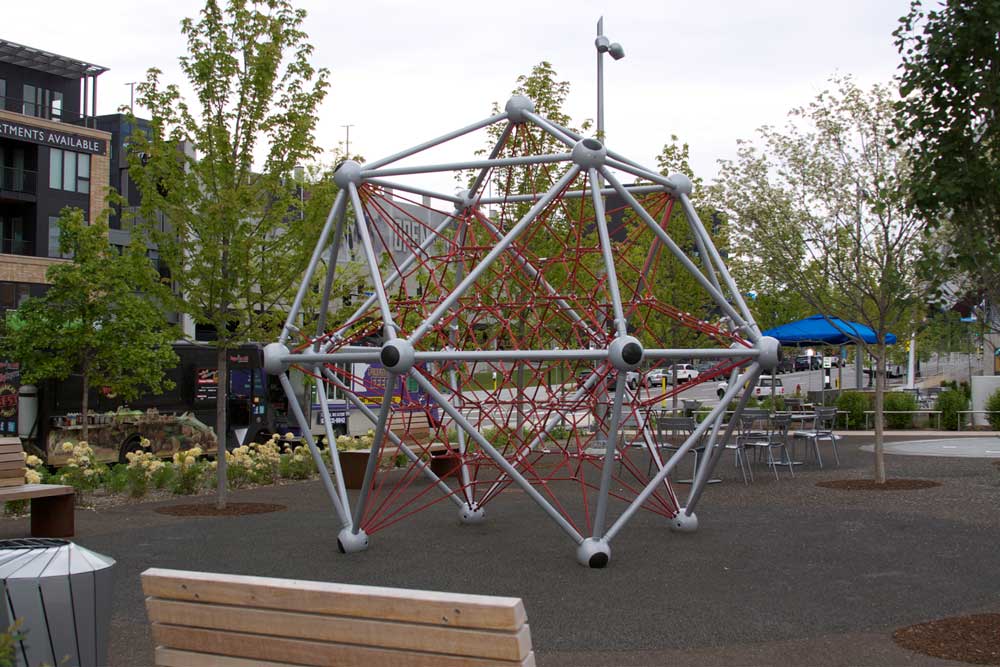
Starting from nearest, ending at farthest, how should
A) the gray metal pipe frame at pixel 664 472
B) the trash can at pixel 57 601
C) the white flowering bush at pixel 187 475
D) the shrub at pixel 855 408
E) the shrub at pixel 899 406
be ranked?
the trash can at pixel 57 601 → the gray metal pipe frame at pixel 664 472 → the white flowering bush at pixel 187 475 → the shrub at pixel 855 408 → the shrub at pixel 899 406

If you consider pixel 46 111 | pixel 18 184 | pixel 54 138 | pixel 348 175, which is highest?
pixel 46 111

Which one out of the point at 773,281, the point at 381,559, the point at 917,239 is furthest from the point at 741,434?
the point at 381,559

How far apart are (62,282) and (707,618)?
15394 mm

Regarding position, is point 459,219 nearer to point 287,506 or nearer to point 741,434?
point 287,506

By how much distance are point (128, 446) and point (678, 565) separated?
13492mm

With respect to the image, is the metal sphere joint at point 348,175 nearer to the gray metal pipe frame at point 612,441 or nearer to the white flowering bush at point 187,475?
the gray metal pipe frame at point 612,441

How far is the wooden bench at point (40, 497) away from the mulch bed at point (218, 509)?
1.75 metres

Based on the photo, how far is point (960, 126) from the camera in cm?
623

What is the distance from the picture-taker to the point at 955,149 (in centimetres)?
624

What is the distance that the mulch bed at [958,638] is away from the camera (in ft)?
19.3

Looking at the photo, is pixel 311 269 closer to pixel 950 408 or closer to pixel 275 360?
pixel 275 360

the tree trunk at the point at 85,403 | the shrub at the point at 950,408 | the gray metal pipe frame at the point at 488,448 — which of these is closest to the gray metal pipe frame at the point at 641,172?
the gray metal pipe frame at the point at 488,448

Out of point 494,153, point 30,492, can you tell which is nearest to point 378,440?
point 494,153

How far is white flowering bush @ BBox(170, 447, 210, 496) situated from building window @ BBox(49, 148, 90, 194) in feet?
97.3
